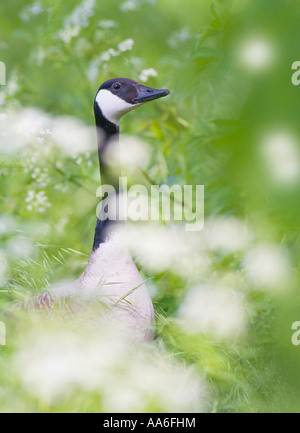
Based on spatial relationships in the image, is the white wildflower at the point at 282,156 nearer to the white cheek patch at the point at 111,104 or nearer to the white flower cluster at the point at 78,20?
the white cheek patch at the point at 111,104

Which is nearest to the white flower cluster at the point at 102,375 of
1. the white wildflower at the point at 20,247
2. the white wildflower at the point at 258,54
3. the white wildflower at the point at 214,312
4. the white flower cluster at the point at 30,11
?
the white wildflower at the point at 214,312

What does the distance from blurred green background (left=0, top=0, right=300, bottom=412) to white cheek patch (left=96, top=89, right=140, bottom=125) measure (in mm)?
122

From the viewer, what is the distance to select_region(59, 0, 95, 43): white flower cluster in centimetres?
108

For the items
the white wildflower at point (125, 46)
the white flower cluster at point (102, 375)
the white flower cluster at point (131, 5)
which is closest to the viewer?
the white flower cluster at point (102, 375)

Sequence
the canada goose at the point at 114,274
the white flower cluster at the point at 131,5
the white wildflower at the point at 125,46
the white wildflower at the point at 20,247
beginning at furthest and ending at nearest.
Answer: the white flower cluster at the point at 131,5 < the white wildflower at the point at 125,46 < the white wildflower at the point at 20,247 < the canada goose at the point at 114,274

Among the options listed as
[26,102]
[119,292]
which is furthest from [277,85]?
[26,102]

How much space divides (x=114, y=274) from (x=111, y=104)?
0.24 m

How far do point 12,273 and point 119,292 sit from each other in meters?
0.20

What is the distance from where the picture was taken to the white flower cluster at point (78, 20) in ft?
3.53

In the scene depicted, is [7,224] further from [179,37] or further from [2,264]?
[179,37]

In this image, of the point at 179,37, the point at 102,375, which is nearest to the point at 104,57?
the point at 179,37

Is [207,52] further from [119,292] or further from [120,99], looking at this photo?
[119,292]

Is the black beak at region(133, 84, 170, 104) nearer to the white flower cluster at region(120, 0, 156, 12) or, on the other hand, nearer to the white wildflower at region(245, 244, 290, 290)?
the white wildflower at region(245, 244, 290, 290)

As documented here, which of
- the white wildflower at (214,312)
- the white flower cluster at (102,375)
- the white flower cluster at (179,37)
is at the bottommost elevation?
the white flower cluster at (102,375)
